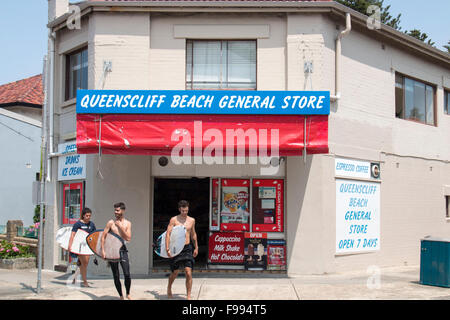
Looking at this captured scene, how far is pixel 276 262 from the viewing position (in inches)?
532

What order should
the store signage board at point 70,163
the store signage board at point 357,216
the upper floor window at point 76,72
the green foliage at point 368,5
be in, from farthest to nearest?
the green foliage at point 368,5 < the upper floor window at point 76,72 < the store signage board at point 70,163 < the store signage board at point 357,216

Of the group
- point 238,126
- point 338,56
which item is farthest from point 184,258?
point 338,56

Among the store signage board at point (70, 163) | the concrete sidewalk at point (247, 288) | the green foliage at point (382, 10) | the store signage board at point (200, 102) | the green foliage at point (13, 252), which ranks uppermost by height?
the green foliage at point (382, 10)

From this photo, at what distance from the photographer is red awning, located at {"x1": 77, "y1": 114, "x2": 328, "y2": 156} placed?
11953 millimetres

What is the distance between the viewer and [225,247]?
13688 mm

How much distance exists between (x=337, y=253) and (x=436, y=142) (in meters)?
6.67

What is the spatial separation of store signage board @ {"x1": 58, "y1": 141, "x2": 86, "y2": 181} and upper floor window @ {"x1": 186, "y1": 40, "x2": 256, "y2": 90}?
3.65m

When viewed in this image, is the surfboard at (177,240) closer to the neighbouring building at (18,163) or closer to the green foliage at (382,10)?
the neighbouring building at (18,163)

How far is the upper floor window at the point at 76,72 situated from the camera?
14969 millimetres

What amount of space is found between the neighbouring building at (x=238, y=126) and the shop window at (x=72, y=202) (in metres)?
0.06

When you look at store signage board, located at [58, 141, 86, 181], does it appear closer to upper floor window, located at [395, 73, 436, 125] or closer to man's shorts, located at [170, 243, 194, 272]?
man's shorts, located at [170, 243, 194, 272]

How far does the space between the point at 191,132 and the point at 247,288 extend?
365cm

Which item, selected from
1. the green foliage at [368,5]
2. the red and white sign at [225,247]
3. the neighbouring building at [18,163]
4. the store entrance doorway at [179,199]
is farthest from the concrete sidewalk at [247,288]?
the green foliage at [368,5]
